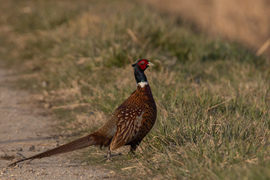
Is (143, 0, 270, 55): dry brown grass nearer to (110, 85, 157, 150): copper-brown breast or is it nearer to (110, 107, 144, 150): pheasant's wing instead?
(110, 85, 157, 150): copper-brown breast

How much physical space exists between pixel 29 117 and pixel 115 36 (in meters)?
2.35

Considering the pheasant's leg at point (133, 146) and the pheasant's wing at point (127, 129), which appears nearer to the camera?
the pheasant's wing at point (127, 129)

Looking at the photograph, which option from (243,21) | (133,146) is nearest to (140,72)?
(133,146)

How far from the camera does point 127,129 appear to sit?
4.02 m

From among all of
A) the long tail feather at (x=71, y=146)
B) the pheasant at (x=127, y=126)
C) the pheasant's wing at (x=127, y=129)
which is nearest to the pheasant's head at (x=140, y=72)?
the pheasant at (x=127, y=126)

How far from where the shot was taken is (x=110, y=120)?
413cm

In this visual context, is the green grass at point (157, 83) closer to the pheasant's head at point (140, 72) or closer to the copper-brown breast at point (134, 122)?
the copper-brown breast at point (134, 122)

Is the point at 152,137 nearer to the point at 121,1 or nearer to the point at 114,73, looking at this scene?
the point at 114,73

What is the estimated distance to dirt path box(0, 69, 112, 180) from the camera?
3930 millimetres

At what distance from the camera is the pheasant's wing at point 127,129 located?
13.1 feet

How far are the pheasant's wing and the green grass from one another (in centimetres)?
21

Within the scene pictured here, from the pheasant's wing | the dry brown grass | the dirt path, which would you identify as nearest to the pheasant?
the pheasant's wing

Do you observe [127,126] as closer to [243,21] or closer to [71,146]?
[71,146]

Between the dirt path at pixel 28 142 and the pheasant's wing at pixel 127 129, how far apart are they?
297 mm
